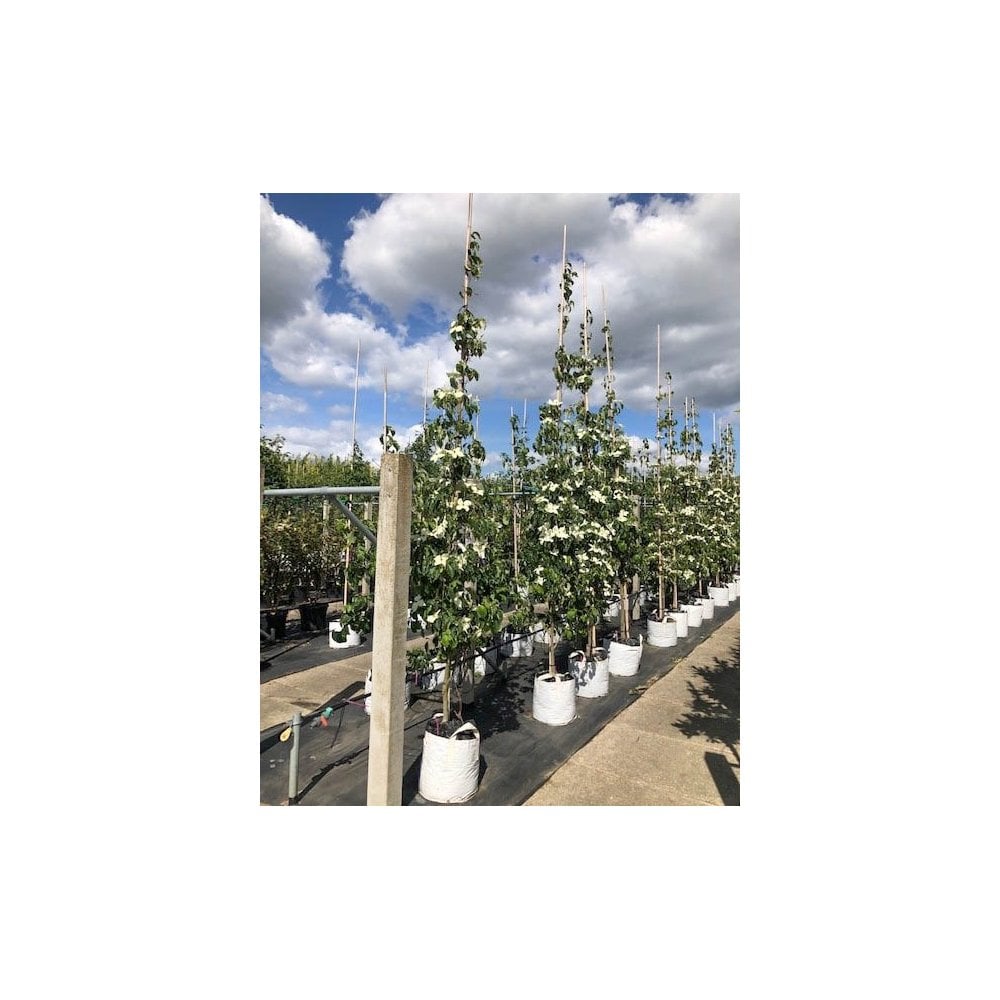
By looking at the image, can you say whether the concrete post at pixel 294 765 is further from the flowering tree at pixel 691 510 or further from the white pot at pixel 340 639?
A: the flowering tree at pixel 691 510

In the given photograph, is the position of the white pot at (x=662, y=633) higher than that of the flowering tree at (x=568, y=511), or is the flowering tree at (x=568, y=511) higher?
the flowering tree at (x=568, y=511)

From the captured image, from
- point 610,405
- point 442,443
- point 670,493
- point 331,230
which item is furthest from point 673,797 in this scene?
point 670,493

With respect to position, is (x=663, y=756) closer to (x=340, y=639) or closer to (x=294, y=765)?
(x=294, y=765)

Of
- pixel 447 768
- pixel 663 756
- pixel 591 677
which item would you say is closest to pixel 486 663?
pixel 591 677

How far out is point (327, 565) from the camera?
732cm

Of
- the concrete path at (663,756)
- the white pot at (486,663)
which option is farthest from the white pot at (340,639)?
the concrete path at (663,756)

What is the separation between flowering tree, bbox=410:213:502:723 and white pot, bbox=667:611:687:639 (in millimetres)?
4429

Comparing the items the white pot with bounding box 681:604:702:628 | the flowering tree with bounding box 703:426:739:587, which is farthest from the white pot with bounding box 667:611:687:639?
the flowering tree with bounding box 703:426:739:587

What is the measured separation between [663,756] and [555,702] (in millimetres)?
833

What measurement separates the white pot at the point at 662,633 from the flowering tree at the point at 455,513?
3.92 m

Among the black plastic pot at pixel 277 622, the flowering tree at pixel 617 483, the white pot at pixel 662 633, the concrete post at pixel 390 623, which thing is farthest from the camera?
the black plastic pot at pixel 277 622

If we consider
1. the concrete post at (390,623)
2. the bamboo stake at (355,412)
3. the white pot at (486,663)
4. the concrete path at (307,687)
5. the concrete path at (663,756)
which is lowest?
the concrete path at (307,687)

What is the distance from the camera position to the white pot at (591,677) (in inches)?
180

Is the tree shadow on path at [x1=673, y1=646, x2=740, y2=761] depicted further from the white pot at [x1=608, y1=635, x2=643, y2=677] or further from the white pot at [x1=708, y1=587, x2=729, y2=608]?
the white pot at [x1=708, y1=587, x2=729, y2=608]
